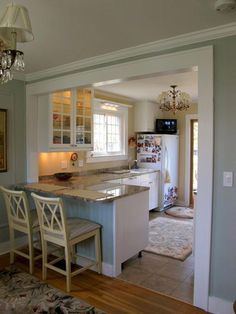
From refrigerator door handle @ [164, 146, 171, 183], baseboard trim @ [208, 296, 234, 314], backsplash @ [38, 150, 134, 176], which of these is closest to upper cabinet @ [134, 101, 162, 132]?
refrigerator door handle @ [164, 146, 171, 183]

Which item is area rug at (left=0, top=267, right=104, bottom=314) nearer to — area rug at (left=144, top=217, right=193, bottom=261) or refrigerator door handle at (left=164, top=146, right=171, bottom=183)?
area rug at (left=144, top=217, right=193, bottom=261)

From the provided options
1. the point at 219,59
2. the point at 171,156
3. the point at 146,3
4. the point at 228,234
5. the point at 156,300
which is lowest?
the point at 156,300

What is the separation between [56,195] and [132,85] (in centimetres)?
231

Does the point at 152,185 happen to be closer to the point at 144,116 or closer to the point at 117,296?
the point at 144,116

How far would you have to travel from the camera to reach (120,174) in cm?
501

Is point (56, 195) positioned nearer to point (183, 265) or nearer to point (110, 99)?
point (183, 265)

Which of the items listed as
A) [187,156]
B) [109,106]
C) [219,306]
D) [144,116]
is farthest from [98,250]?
[187,156]

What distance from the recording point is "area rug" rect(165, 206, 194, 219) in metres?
5.45

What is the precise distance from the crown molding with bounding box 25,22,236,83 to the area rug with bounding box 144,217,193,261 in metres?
2.48

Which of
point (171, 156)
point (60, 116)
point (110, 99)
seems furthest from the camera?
point (171, 156)

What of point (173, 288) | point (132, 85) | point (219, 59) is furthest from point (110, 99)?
point (173, 288)

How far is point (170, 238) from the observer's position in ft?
13.5

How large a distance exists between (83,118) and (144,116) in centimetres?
200

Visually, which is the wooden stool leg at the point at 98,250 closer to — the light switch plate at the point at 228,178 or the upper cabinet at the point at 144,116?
the light switch plate at the point at 228,178
